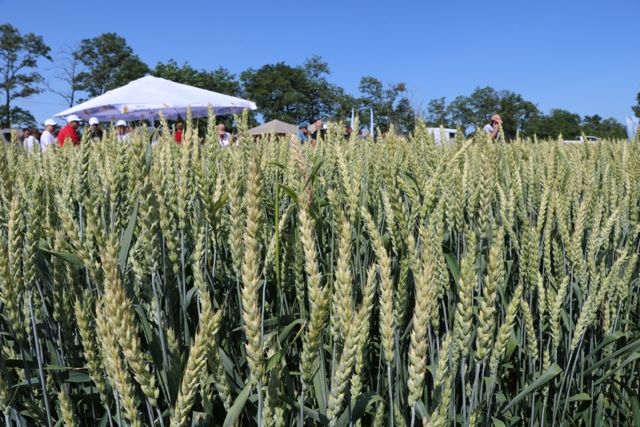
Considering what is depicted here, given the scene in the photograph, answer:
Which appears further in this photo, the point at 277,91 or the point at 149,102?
the point at 277,91

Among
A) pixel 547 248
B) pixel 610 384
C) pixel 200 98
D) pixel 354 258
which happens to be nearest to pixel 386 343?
pixel 354 258

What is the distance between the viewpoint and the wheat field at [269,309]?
2.08 feet

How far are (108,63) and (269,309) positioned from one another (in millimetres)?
50205

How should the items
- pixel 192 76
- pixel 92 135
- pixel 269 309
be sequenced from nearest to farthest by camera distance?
pixel 269 309 < pixel 92 135 < pixel 192 76

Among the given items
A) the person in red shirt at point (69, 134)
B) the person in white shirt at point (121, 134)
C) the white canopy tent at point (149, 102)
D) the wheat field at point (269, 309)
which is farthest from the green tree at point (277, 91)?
the wheat field at point (269, 309)

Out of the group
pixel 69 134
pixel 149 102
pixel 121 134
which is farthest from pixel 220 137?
pixel 149 102

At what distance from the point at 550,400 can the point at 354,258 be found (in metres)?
0.59

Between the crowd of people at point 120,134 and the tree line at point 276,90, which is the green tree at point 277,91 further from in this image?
the crowd of people at point 120,134

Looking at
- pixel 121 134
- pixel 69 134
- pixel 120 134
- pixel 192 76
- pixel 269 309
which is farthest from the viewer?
pixel 192 76

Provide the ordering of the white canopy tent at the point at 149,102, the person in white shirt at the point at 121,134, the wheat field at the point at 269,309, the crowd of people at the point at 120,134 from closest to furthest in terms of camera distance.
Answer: the wheat field at the point at 269,309, the person in white shirt at the point at 121,134, the crowd of people at the point at 120,134, the white canopy tent at the point at 149,102

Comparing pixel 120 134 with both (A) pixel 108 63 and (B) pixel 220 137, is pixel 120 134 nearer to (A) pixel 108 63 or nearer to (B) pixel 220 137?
(B) pixel 220 137

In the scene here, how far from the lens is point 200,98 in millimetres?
11305

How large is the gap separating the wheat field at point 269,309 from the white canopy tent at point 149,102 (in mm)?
8767

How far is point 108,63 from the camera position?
4650 cm
